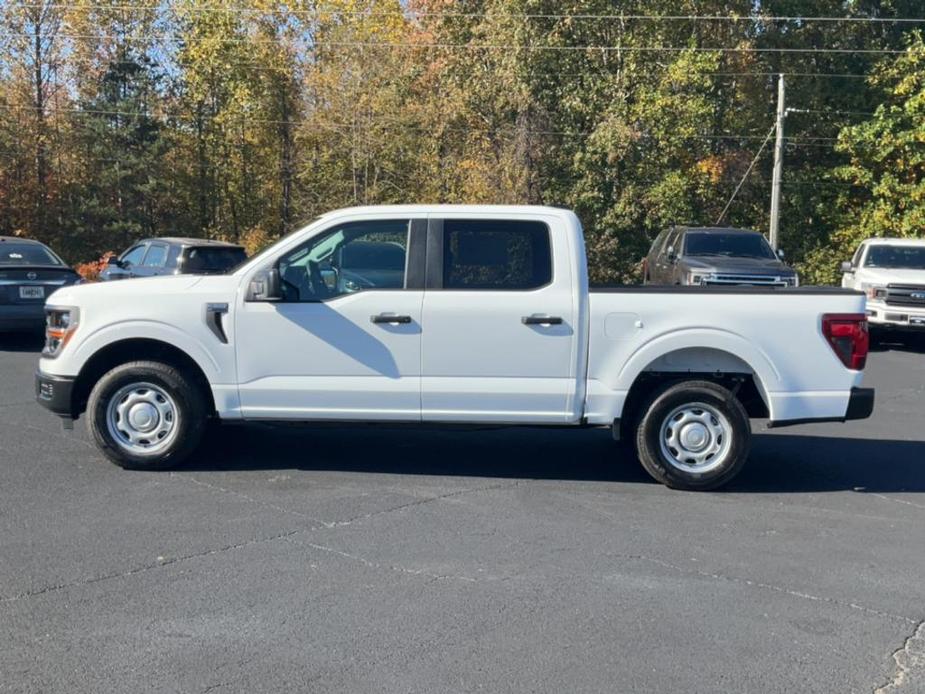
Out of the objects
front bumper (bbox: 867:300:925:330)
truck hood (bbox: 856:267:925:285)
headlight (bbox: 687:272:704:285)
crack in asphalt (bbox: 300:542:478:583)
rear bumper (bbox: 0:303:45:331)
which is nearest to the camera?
crack in asphalt (bbox: 300:542:478:583)

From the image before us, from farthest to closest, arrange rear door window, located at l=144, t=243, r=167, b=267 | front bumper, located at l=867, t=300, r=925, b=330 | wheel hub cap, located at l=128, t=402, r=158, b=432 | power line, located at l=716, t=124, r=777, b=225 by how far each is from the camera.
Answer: power line, located at l=716, t=124, r=777, b=225
front bumper, located at l=867, t=300, r=925, b=330
rear door window, located at l=144, t=243, r=167, b=267
wheel hub cap, located at l=128, t=402, r=158, b=432

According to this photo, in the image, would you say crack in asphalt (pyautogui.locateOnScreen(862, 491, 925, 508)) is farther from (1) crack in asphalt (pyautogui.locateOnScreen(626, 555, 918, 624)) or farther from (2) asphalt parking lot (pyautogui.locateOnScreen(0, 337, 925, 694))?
(1) crack in asphalt (pyautogui.locateOnScreen(626, 555, 918, 624))

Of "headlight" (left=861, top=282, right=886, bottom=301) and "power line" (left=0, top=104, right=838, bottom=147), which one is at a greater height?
"power line" (left=0, top=104, right=838, bottom=147)

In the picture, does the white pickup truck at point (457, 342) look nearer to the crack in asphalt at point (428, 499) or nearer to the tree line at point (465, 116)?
the crack in asphalt at point (428, 499)

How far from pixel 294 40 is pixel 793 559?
37639mm

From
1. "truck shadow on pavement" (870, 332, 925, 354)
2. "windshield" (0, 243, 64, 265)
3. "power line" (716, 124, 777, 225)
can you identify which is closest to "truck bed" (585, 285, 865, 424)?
"windshield" (0, 243, 64, 265)

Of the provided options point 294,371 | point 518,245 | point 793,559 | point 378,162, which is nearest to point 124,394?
point 294,371

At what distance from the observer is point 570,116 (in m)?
30.8

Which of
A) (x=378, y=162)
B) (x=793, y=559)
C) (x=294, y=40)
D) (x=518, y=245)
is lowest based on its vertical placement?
(x=793, y=559)

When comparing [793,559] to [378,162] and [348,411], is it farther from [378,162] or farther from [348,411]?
[378,162]

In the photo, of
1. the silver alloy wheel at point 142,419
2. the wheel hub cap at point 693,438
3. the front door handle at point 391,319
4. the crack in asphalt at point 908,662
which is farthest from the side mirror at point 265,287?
the crack in asphalt at point 908,662

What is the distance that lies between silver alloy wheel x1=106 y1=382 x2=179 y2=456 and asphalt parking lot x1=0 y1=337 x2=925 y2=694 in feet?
0.86

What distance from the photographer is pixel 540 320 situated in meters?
7.07

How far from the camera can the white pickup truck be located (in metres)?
7.13
